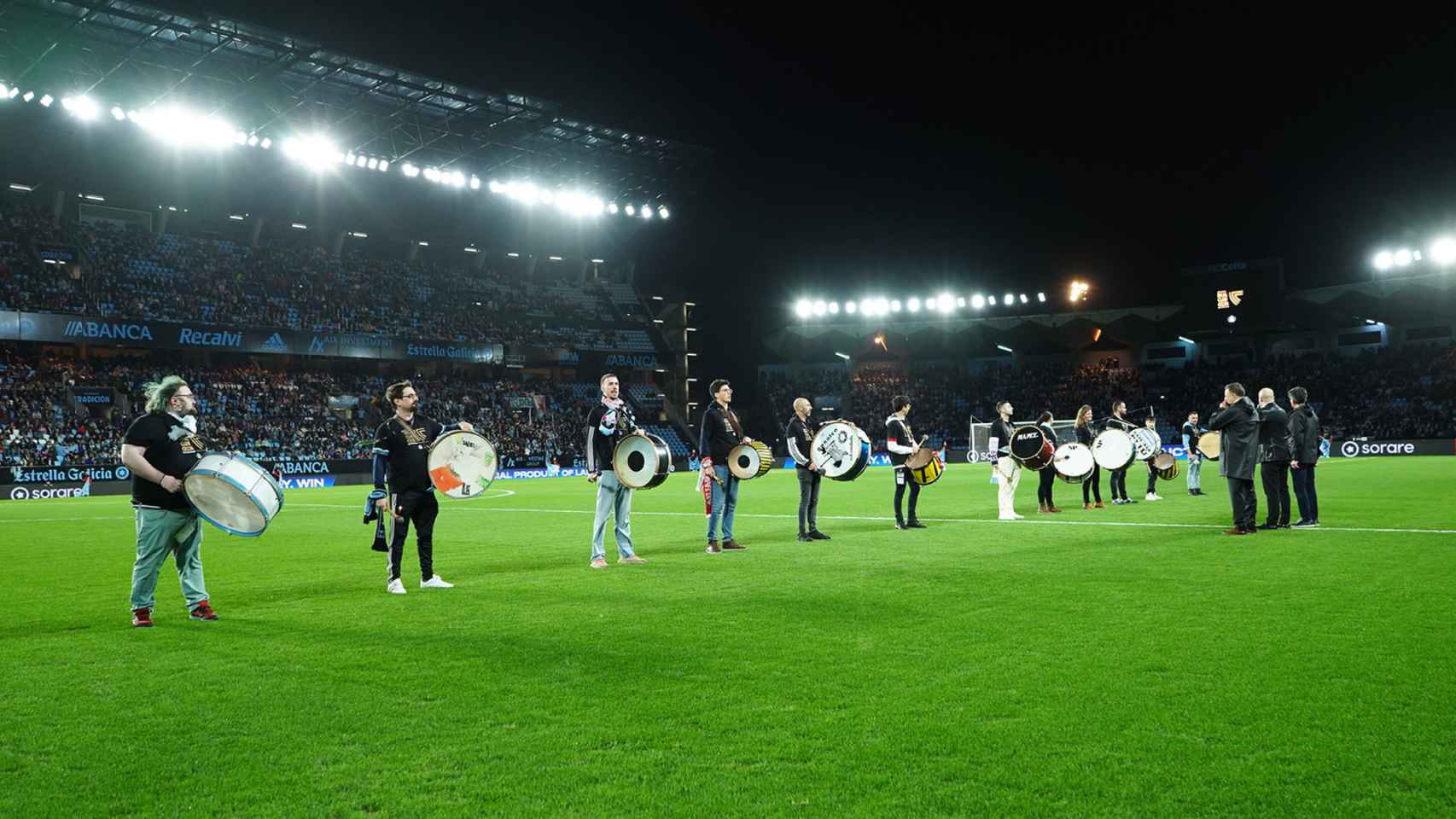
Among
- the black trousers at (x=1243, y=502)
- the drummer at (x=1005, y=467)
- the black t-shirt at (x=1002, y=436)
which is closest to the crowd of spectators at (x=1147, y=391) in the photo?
the black t-shirt at (x=1002, y=436)

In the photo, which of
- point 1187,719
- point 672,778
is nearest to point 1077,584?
point 1187,719

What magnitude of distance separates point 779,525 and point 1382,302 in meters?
52.8

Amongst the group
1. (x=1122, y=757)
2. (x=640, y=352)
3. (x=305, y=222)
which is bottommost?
(x=1122, y=757)

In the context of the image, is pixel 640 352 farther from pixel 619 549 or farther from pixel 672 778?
pixel 672 778

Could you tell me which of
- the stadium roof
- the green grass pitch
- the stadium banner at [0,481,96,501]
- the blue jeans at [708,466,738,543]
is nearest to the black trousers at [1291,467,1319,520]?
the green grass pitch

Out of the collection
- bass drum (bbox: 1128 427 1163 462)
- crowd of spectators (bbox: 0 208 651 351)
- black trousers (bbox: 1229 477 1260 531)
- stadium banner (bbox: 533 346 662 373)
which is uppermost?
crowd of spectators (bbox: 0 208 651 351)

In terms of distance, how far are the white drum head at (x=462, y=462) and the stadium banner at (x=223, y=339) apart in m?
41.5

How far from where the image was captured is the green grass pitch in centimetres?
423

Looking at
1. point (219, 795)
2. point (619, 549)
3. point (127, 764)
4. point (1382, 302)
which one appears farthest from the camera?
point (1382, 302)

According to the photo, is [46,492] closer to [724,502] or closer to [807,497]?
[724,502]

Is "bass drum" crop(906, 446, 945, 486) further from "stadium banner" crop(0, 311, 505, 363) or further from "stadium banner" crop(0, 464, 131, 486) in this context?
"stadium banner" crop(0, 311, 505, 363)

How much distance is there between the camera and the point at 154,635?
797 cm

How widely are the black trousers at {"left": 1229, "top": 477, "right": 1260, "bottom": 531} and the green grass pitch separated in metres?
1.63

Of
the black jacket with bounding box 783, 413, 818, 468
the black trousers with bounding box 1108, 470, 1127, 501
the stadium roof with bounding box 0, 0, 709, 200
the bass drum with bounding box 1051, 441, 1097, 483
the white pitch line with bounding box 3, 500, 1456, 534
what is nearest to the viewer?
the white pitch line with bounding box 3, 500, 1456, 534
